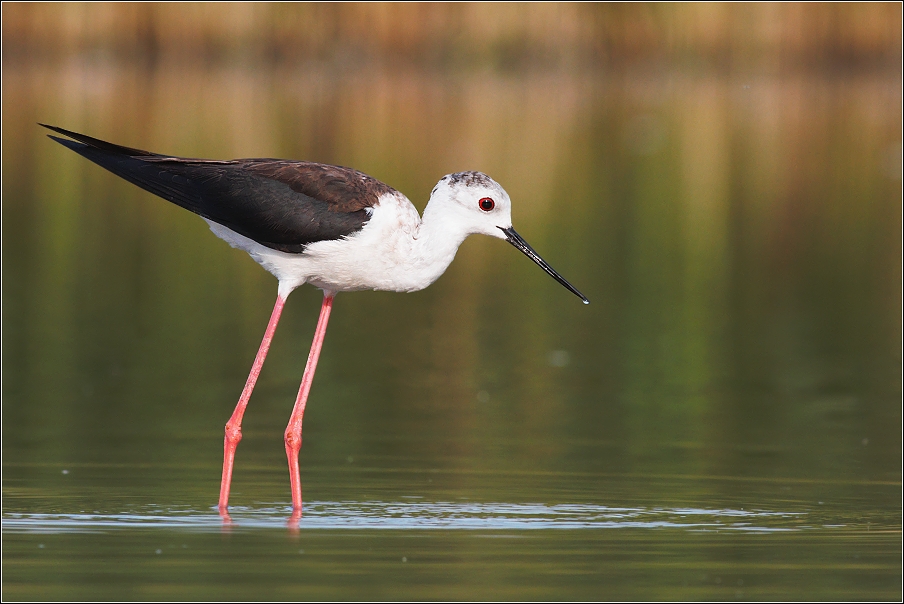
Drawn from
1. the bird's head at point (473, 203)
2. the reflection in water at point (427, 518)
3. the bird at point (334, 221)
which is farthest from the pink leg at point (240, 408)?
the bird's head at point (473, 203)

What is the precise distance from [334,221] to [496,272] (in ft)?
35.9

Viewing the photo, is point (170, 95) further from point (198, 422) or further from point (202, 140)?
point (198, 422)

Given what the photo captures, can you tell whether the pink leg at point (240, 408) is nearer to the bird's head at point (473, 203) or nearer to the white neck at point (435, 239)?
the white neck at point (435, 239)

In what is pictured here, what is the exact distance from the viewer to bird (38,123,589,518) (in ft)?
30.8

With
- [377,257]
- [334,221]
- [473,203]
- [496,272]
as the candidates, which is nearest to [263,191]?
[334,221]

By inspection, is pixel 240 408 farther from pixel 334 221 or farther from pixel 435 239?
pixel 435 239

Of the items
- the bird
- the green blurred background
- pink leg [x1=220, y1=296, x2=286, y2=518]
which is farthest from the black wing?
the green blurred background

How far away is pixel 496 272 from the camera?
20266 mm

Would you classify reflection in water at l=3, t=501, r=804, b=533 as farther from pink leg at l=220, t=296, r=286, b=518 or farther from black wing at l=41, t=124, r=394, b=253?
black wing at l=41, t=124, r=394, b=253

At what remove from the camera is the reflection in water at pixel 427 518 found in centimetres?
851

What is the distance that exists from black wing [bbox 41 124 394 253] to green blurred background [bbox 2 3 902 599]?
1.41m

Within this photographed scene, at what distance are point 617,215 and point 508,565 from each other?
17.1 metres

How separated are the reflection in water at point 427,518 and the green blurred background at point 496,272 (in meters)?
0.32

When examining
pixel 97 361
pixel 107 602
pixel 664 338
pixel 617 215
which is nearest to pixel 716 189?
pixel 617 215
